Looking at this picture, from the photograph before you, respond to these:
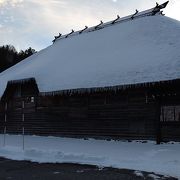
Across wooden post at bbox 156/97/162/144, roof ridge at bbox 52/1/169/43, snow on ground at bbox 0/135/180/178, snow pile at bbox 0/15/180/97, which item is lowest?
snow on ground at bbox 0/135/180/178

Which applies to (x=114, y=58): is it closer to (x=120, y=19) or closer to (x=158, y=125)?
(x=158, y=125)

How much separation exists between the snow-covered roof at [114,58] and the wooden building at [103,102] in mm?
68

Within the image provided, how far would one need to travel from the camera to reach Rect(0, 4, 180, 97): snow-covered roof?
1812 centimetres

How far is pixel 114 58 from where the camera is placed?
21.2 metres

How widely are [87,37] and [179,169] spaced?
17.1 m

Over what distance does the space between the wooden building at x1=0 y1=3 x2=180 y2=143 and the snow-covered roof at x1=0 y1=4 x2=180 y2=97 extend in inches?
2.7

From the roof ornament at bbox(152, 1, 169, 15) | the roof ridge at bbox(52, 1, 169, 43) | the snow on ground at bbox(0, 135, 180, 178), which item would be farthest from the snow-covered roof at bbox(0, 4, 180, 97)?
the snow on ground at bbox(0, 135, 180, 178)

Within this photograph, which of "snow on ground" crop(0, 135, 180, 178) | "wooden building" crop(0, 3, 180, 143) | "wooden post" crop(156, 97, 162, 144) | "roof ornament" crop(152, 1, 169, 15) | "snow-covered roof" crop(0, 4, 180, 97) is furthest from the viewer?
"roof ornament" crop(152, 1, 169, 15)

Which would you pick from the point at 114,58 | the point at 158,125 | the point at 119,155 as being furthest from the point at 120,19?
the point at 119,155

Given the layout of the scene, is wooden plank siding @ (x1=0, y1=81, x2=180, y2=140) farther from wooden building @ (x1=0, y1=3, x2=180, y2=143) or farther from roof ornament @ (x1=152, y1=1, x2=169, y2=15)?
roof ornament @ (x1=152, y1=1, x2=169, y2=15)

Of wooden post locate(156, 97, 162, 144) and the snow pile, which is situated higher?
the snow pile

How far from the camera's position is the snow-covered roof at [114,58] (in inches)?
714

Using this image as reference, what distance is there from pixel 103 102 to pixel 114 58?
2.14 m

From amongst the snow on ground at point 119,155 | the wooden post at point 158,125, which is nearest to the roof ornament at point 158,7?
the wooden post at point 158,125
